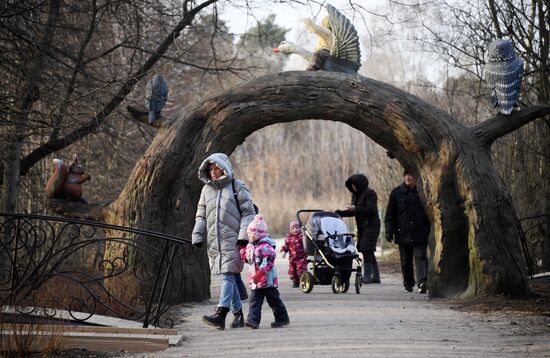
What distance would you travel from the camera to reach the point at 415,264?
1611cm

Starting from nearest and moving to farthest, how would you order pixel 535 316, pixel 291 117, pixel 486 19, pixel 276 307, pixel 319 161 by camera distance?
pixel 276 307, pixel 535 316, pixel 291 117, pixel 486 19, pixel 319 161

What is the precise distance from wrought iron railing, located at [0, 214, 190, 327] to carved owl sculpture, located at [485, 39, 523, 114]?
15.8 feet

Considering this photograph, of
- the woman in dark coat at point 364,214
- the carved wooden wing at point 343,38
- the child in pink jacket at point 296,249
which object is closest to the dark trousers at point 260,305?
the carved wooden wing at point 343,38

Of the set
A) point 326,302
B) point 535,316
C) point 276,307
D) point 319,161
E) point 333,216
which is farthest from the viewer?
point 319,161

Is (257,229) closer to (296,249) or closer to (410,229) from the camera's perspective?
(410,229)

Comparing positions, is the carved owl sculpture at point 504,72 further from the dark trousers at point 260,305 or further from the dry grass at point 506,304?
the dark trousers at point 260,305

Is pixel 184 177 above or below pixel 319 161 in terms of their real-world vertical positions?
below

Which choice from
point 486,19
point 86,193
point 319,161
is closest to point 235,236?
point 486,19

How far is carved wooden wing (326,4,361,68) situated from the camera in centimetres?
1505

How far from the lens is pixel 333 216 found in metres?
16.4

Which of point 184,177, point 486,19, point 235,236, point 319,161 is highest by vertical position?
point 319,161

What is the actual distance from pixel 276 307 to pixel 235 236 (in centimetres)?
89

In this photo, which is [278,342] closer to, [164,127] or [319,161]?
[164,127]

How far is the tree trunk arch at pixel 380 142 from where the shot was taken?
Answer: 14188 mm
